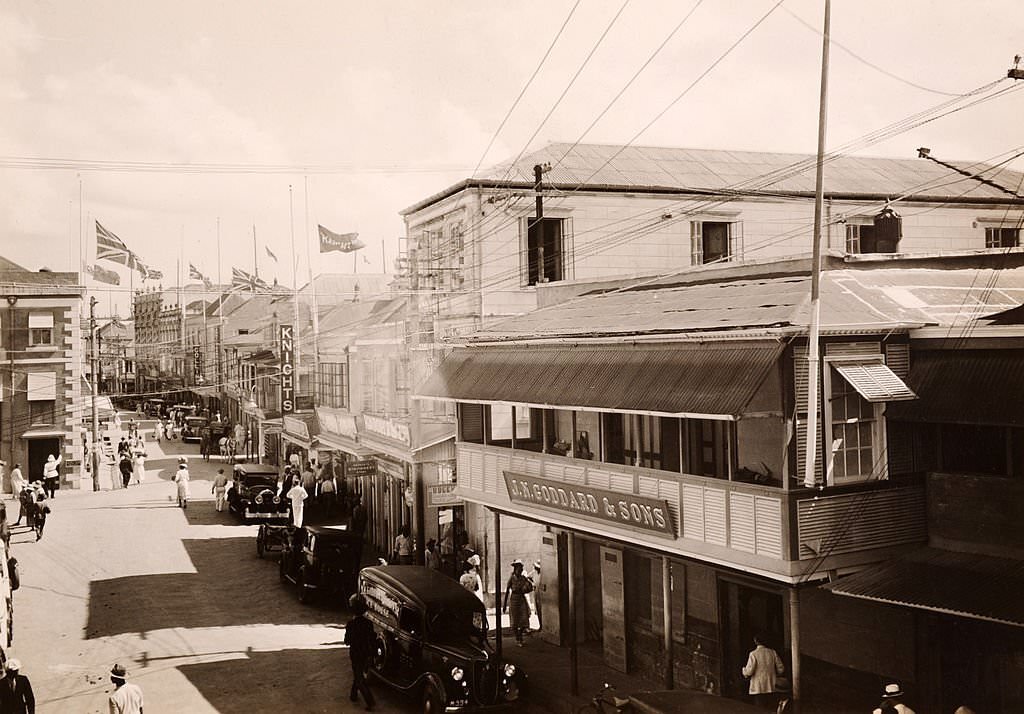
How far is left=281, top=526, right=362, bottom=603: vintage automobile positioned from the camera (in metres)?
22.9

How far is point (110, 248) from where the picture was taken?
75.8 feet

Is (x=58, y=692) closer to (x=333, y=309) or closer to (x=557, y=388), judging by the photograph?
(x=557, y=388)

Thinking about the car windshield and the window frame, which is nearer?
the window frame

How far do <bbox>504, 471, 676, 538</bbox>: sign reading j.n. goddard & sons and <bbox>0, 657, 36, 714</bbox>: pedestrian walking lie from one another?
8.86m

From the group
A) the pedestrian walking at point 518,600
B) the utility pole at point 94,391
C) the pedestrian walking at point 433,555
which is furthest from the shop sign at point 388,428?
the utility pole at point 94,391

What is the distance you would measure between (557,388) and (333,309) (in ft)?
119

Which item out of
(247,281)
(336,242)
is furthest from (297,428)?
(336,242)

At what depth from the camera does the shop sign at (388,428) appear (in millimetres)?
24944

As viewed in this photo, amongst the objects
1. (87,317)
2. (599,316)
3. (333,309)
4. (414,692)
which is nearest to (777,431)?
(599,316)

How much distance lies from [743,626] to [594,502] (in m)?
3.31

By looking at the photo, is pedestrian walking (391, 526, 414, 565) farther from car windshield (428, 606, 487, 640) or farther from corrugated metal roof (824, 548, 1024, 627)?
corrugated metal roof (824, 548, 1024, 627)

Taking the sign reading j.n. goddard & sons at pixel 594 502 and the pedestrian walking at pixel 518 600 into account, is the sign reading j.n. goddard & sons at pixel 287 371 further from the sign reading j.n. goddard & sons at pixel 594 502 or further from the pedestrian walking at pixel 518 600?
the sign reading j.n. goddard & sons at pixel 594 502

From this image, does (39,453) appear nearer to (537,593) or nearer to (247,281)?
(247,281)

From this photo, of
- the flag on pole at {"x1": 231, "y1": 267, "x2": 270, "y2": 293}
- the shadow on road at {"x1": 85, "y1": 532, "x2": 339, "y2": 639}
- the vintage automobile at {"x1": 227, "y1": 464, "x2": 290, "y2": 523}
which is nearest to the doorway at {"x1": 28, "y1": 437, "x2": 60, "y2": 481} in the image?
the shadow on road at {"x1": 85, "y1": 532, "x2": 339, "y2": 639}
